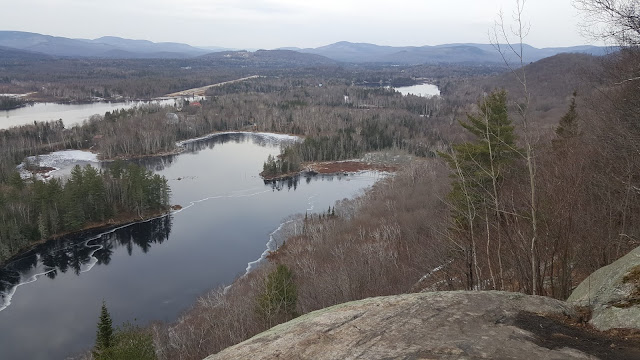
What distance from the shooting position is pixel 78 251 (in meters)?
38.5

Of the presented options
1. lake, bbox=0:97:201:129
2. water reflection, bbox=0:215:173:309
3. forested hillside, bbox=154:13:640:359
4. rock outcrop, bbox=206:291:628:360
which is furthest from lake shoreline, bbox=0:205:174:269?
lake, bbox=0:97:201:129

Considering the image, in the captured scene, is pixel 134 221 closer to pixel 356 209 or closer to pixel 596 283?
pixel 356 209

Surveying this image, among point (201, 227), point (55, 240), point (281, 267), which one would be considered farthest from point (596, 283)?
point (55, 240)

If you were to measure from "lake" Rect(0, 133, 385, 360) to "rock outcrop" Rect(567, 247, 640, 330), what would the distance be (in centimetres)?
2636

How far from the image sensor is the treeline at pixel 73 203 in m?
39.3

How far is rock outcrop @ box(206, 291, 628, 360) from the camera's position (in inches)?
188

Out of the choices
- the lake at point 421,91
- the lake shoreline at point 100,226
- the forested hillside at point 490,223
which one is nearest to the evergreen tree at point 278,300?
the forested hillside at point 490,223

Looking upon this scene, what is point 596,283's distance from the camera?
586cm

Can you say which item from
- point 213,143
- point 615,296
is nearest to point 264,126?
point 213,143

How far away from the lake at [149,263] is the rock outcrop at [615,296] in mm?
26362

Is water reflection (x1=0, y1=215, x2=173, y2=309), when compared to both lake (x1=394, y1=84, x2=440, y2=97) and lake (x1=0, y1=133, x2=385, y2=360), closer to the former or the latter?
lake (x1=0, y1=133, x2=385, y2=360)

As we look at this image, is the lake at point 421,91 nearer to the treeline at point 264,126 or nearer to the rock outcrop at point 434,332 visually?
the treeline at point 264,126

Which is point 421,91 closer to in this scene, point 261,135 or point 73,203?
point 261,135

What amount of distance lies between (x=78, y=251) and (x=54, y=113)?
93792mm
